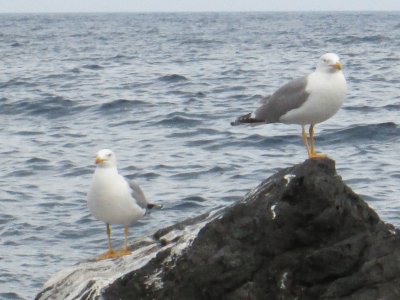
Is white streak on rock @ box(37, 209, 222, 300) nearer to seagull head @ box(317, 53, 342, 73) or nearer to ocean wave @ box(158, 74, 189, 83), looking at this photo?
seagull head @ box(317, 53, 342, 73)

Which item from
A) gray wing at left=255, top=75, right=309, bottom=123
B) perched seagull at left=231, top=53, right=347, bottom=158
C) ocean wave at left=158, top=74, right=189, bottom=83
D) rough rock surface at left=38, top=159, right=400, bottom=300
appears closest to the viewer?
rough rock surface at left=38, top=159, right=400, bottom=300

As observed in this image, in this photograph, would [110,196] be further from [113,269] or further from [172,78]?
[172,78]

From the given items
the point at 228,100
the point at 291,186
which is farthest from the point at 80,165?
the point at 291,186

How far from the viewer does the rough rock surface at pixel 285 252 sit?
7000 mm

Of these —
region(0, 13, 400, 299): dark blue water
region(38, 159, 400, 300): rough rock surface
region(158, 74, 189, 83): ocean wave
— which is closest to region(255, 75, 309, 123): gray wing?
region(38, 159, 400, 300): rough rock surface

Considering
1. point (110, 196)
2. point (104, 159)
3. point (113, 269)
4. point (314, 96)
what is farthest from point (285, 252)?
point (104, 159)

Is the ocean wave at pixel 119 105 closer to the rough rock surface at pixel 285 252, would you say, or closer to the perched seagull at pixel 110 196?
the perched seagull at pixel 110 196

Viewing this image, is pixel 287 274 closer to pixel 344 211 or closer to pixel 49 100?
pixel 344 211

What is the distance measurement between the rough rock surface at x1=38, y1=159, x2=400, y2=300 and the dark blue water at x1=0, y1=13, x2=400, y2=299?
4.09 metres

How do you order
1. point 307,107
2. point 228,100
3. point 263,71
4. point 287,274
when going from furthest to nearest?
1. point 263,71
2. point 228,100
3. point 307,107
4. point 287,274

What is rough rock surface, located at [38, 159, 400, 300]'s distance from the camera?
23.0 feet

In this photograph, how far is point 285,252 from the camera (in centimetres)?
715

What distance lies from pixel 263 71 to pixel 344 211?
26.2 metres

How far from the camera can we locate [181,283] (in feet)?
23.4
